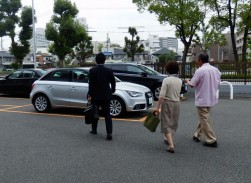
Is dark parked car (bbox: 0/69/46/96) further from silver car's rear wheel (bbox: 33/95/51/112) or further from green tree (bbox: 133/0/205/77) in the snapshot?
green tree (bbox: 133/0/205/77)

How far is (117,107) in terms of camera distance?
360 inches

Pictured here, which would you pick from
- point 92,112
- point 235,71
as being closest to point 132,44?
point 235,71

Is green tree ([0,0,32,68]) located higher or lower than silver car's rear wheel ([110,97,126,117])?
higher

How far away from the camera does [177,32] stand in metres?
31.2

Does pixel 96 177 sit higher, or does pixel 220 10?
pixel 220 10

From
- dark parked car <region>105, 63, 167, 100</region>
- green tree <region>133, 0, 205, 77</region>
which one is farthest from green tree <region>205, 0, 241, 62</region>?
dark parked car <region>105, 63, 167, 100</region>

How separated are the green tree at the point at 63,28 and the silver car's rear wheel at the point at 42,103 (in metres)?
20.4

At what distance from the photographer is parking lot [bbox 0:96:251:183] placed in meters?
4.55

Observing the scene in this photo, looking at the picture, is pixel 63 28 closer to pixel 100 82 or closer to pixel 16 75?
pixel 16 75

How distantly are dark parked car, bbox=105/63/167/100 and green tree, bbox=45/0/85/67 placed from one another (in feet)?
54.6

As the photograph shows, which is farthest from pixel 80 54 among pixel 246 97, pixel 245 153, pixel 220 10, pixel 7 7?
pixel 245 153

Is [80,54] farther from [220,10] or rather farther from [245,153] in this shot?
[245,153]

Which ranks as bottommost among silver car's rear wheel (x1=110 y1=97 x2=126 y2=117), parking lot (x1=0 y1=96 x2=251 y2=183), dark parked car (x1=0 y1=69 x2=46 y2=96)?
parking lot (x1=0 y1=96 x2=251 y2=183)

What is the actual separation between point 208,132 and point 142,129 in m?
1.97
